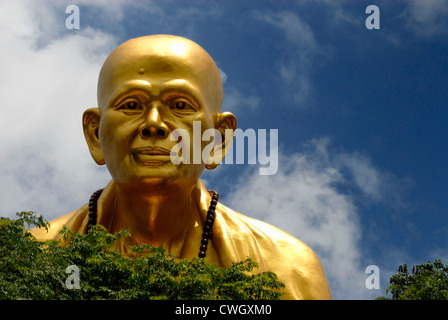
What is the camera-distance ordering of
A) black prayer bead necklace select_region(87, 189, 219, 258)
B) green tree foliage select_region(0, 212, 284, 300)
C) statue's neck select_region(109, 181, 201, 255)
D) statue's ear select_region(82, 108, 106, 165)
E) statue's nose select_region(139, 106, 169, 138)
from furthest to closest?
1. statue's ear select_region(82, 108, 106, 165)
2. black prayer bead necklace select_region(87, 189, 219, 258)
3. statue's neck select_region(109, 181, 201, 255)
4. statue's nose select_region(139, 106, 169, 138)
5. green tree foliage select_region(0, 212, 284, 300)

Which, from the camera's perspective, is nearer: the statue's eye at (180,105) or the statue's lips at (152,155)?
the statue's lips at (152,155)

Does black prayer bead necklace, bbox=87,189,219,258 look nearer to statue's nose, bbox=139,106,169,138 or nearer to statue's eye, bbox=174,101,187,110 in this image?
statue's nose, bbox=139,106,169,138

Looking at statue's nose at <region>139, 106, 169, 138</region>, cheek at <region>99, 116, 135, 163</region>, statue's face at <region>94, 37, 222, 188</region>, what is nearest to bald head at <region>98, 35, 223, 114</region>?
statue's face at <region>94, 37, 222, 188</region>

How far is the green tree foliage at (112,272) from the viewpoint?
11.3 metres

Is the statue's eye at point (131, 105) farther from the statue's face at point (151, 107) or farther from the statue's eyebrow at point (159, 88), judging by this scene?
the statue's eyebrow at point (159, 88)

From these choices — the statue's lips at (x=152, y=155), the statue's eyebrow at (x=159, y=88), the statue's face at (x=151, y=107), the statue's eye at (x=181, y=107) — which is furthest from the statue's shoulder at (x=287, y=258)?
the statue's eyebrow at (x=159, y=88)

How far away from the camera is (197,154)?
12867 millimetres

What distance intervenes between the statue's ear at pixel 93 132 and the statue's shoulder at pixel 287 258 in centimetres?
243

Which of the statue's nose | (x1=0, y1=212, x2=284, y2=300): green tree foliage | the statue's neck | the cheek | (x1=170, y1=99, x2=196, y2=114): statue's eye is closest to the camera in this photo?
(x1=0, y1=212, x2=284, y2=300): green tree foliage

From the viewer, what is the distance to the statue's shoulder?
514 inches

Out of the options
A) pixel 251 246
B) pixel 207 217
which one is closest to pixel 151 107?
pixel 207 217

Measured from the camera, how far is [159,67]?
1288 centimetres

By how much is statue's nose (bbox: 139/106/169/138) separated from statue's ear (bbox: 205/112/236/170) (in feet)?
4.04
